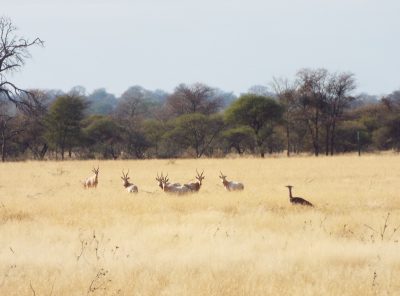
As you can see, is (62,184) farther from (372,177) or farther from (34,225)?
(372,177)

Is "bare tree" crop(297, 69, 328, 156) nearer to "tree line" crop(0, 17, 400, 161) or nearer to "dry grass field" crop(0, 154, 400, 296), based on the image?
"tree line" crop(0, 17, 400, 161)

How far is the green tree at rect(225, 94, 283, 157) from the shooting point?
2151 inches

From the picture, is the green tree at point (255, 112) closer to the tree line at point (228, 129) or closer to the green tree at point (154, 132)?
the tree line at point (228, 129)

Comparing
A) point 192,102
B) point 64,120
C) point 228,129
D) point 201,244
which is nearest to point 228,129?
point 228,129

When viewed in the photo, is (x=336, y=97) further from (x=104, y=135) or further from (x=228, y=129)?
(x=104, y=135)

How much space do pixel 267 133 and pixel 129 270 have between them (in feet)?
168

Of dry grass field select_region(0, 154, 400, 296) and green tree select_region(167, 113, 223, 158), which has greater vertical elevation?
green tree select_region(167, 113, 223, 158)

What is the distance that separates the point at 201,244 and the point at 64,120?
152 ft

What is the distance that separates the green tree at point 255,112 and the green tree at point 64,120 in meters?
15.6

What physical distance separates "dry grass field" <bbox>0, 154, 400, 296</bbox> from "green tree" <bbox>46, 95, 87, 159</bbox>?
36143mm

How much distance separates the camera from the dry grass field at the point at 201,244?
7.57 metres

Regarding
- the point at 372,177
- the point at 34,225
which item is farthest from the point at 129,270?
the point at 372,177

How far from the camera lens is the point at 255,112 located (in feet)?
180

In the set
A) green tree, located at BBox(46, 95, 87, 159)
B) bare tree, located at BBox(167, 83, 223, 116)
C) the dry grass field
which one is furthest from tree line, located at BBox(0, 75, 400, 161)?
the dry grass field
